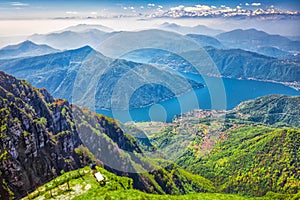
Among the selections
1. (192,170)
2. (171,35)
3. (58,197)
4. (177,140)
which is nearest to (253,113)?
(192,170)

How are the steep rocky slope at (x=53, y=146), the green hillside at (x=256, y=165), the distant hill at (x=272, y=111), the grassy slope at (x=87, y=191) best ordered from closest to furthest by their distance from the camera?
the grassy slope at (x=87, y=191), the steep rocky slope at (x=53, y=146), the green hillside at (x=256, y=165), the distant hill at (x=272, y=111)

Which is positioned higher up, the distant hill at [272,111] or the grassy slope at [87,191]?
the grassy slope at [87,191]

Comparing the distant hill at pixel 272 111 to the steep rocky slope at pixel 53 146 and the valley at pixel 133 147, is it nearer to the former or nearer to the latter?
the valley at pixel 133 147

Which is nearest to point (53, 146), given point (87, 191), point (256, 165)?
point (87, 191)

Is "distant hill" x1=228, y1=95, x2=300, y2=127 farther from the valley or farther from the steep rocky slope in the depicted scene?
the steep rocky slope

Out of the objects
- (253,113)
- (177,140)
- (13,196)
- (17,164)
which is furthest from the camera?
(253,113)

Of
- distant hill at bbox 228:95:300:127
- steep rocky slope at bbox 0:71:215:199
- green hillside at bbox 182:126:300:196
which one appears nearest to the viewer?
steep rocky slope at bbox 0:71:215:199

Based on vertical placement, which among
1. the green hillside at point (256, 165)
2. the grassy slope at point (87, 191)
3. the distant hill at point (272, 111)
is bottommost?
the distant hill at point (272, 111)

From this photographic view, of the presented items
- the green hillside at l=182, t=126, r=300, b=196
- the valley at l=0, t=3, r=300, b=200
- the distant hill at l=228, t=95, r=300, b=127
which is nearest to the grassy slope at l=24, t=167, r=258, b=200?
the valley at l=0, t=3, r=300, b=200

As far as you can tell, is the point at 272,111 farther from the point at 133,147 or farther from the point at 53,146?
the point at 53,146

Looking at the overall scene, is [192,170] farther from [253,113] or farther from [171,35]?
[253,113]

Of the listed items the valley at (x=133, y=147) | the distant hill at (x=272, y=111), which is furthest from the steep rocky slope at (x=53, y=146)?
the distant hill at (x=272, y=111)
